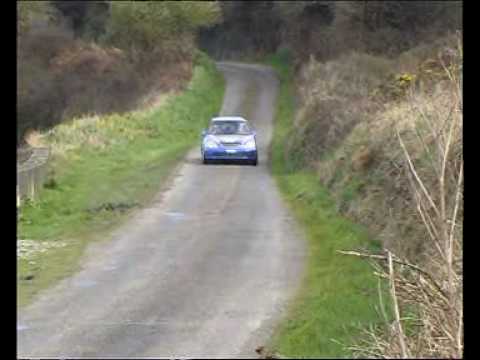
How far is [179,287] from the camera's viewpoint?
34.6 ft

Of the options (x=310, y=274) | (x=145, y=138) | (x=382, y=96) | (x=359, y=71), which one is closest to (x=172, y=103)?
(x=145, y=138)

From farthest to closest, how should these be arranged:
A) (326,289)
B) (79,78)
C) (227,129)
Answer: (79,78) → (227,129) → (326,289)

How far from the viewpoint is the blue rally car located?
973 inches

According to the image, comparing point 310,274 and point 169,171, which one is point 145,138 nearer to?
point 169,171

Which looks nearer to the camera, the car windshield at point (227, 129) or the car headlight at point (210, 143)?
the car headlight at point (210, 143)

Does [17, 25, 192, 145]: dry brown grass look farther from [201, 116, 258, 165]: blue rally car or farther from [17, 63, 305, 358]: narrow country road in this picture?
[17, 63, 305, 358]: narrow country road

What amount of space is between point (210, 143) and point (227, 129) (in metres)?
0.77

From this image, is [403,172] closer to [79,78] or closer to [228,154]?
[228,154]

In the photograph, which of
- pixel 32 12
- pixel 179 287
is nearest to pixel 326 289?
pixel 179 287

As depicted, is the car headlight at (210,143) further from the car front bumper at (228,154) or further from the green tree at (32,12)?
the green tree at (32,12)

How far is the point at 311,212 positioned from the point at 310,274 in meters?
5.04

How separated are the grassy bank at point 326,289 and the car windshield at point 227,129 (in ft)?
22.3

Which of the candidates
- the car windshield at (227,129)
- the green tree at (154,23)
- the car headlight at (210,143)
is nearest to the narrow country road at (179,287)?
the car headlight at (210,143)

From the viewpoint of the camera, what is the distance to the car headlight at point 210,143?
2481 cm
